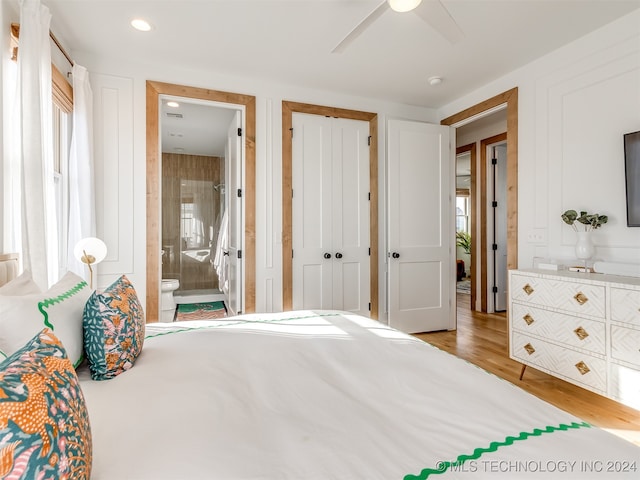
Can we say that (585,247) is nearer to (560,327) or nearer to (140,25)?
(560,327)

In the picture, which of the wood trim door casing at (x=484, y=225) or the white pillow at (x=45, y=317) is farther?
the wood trim door casing at (x=484, y=225)

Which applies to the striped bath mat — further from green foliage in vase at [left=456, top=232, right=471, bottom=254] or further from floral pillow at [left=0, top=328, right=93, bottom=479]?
green foliage in vase at [left=456, top=232, right=471, bottom=254]

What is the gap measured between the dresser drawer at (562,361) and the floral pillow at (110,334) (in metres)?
2.68

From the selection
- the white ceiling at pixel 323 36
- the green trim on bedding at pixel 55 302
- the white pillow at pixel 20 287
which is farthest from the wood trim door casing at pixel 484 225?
the white pillow at pixel 20 287

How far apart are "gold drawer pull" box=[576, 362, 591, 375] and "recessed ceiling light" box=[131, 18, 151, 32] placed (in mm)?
3862

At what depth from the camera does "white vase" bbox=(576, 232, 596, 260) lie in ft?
8.32

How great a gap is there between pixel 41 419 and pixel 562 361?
2.92m

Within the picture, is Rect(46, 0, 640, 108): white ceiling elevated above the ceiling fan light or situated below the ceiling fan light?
above

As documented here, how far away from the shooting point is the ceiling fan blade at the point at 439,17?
1647mm

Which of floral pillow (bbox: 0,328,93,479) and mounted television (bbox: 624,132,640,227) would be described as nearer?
floral pillow (bbox: 0,328,93,479)

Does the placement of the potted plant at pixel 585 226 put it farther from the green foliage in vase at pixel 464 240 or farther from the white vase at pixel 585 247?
the green foliage in vase at pixel 464 240

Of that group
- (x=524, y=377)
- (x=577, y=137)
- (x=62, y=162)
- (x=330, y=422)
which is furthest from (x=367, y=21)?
(x=524, y=377)


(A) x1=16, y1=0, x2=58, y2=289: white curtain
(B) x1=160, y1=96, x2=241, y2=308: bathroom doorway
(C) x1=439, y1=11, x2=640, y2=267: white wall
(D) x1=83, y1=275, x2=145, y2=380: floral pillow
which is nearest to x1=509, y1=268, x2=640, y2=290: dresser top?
(C) x1=439, y1=11, x2=640, y2=267: white wall

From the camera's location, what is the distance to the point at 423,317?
13.1ft
